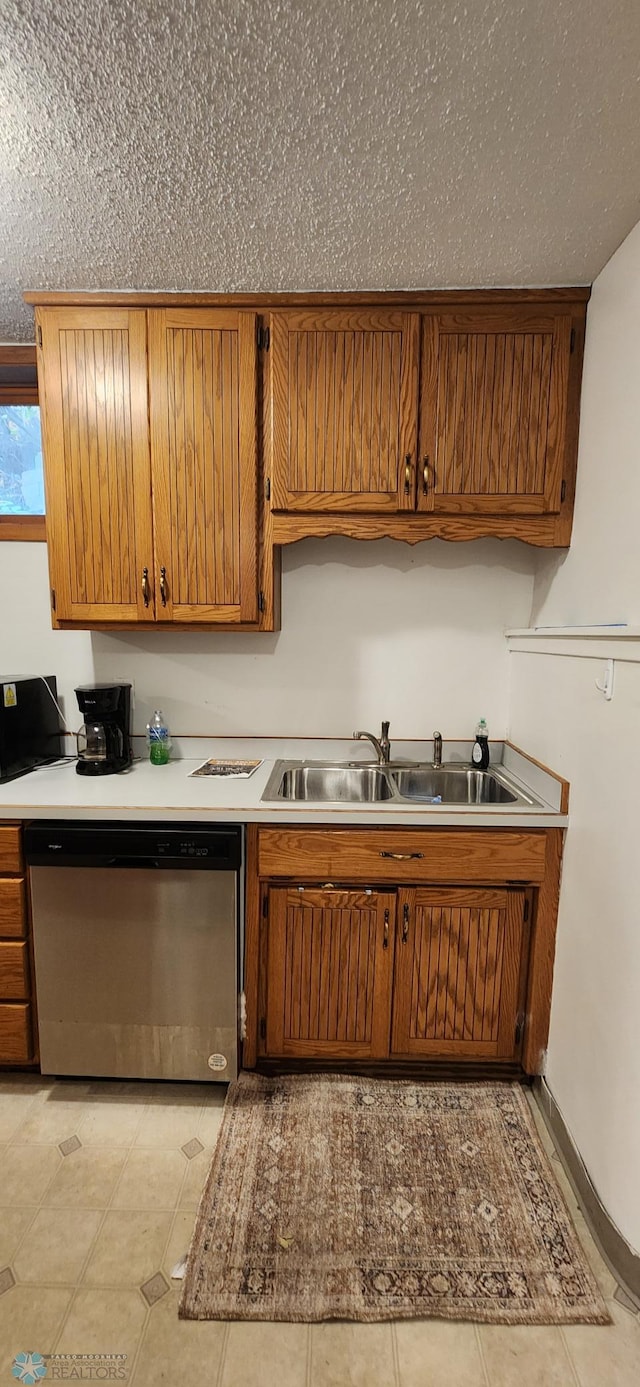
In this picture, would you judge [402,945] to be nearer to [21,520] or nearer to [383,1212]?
[383,1212]

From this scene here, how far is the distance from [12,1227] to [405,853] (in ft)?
4.29

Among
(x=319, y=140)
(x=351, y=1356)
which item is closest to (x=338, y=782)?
(x=351, y=1356)

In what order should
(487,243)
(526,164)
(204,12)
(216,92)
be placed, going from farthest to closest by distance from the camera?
(487,243)
(526,164)
(216,92)
(204,12)

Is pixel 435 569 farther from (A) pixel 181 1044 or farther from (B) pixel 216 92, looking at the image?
(A) pixel 181 1044

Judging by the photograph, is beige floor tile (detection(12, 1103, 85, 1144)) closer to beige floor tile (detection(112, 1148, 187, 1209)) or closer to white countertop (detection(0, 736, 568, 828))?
beige floor tile (detection(112, 1148, 187, 1209))

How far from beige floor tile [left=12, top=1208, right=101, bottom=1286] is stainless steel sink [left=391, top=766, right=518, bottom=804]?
58.5 inches

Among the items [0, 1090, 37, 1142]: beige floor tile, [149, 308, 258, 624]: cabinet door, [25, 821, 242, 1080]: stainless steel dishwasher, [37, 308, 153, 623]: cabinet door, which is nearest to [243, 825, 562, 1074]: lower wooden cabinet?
[25, 821, 242, 1080]: stainless steel dishwasher

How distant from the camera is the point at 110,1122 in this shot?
1686 millimetres

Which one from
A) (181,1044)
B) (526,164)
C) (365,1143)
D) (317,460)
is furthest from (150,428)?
(365,1143)

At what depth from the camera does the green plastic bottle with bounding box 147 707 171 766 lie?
2176 millimetres

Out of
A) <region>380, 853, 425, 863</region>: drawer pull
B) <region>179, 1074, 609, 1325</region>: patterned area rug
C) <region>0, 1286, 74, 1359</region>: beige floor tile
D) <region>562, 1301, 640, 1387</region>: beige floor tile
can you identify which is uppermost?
<region>380, 853, 425, 863</region>: drawer pull

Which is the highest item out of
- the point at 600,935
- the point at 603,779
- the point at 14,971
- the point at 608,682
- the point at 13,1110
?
the point at 608,682

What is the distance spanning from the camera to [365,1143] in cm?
161

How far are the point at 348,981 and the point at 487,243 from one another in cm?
212
